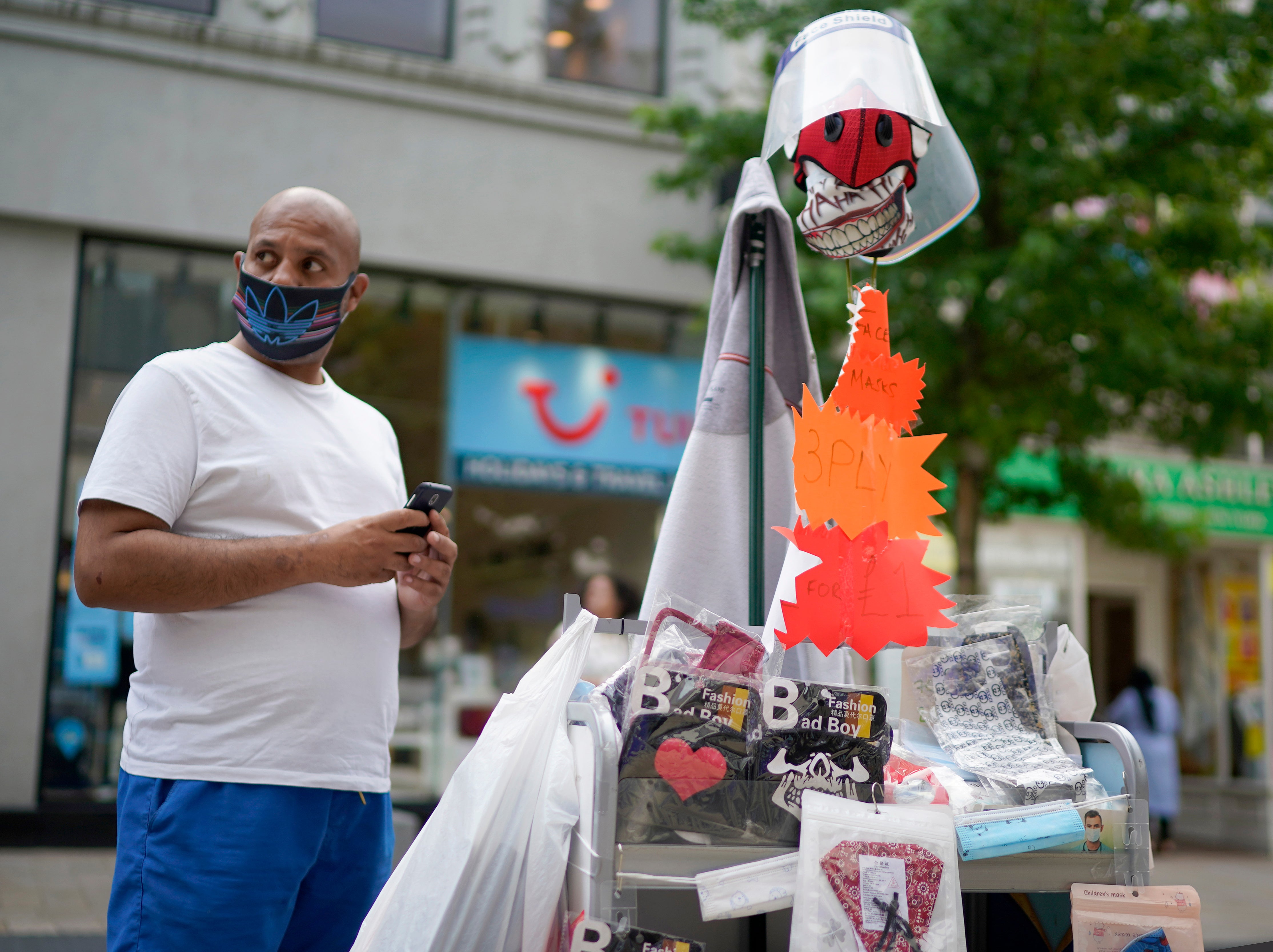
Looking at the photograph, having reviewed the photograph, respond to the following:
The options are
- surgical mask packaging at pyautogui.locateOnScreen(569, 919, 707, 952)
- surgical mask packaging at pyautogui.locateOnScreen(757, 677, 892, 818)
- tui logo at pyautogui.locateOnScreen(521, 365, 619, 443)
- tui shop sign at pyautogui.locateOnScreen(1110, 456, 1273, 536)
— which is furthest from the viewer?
tui shop sign at pyautogui.locateOnScreen(1110, 456, 1273, 536)

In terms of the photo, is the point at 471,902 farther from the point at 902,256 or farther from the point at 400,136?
the point at 400,136

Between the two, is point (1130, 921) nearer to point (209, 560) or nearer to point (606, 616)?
point (209, 560)

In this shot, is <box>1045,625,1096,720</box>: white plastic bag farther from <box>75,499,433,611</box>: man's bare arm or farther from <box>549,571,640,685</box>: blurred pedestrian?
<box>549,571,640,685</box>: blurred pedestrian

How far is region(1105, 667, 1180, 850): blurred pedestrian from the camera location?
1030 cm

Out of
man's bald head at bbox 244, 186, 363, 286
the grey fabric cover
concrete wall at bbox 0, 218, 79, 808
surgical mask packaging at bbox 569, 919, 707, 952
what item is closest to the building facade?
concrete wall at bbox 0, 218, 79, 808

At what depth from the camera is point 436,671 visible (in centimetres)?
884

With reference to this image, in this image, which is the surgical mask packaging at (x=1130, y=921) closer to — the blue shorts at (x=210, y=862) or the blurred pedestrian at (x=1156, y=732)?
the blue shorts at (x=210, y=862)

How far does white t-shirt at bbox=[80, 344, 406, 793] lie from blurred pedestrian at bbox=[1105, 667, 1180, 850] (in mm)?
9625

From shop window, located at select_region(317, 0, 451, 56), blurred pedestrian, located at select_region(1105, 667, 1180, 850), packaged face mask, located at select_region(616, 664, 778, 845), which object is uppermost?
shop window, located at select_region(317, 0, 451, 56)

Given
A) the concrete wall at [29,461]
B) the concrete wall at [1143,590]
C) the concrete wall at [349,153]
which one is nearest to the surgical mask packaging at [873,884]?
the concrete wall at [29,461]

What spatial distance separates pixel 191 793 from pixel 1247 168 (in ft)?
25.3

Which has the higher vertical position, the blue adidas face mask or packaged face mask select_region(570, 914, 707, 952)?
the blue adidas face mask

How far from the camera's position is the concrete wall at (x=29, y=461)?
750 cm

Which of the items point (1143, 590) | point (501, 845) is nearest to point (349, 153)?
point (501, 845)
